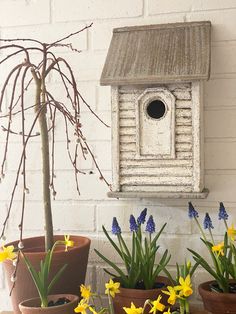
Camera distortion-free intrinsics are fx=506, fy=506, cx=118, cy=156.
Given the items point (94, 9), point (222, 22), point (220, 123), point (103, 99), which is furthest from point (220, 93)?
point (94, 9)

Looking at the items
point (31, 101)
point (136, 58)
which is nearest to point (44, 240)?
point (31, 101)

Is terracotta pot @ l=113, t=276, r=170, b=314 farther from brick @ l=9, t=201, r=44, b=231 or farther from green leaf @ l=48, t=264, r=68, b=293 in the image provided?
brick @ l=9, t=201, r=44, b=231

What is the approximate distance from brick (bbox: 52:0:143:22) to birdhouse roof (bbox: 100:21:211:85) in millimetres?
69

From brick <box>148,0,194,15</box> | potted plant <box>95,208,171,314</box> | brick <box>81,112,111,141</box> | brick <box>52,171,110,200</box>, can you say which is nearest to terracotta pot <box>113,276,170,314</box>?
potted plant <box>95,208,171,314</box>

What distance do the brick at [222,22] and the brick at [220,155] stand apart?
273mm

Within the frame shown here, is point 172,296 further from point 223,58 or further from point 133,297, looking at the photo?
point 223,58

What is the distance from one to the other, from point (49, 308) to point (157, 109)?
52 cm

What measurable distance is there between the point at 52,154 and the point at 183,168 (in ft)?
1.19

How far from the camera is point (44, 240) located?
52.1 inches

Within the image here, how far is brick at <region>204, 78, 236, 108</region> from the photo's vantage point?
1294 millimetres

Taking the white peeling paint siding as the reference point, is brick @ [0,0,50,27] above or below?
above

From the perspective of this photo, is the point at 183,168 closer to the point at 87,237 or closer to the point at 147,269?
the point at 147,269

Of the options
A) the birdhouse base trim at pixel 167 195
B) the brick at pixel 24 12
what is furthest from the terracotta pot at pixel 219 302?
the brick at pixel 24 12

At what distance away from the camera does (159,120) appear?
116cm
